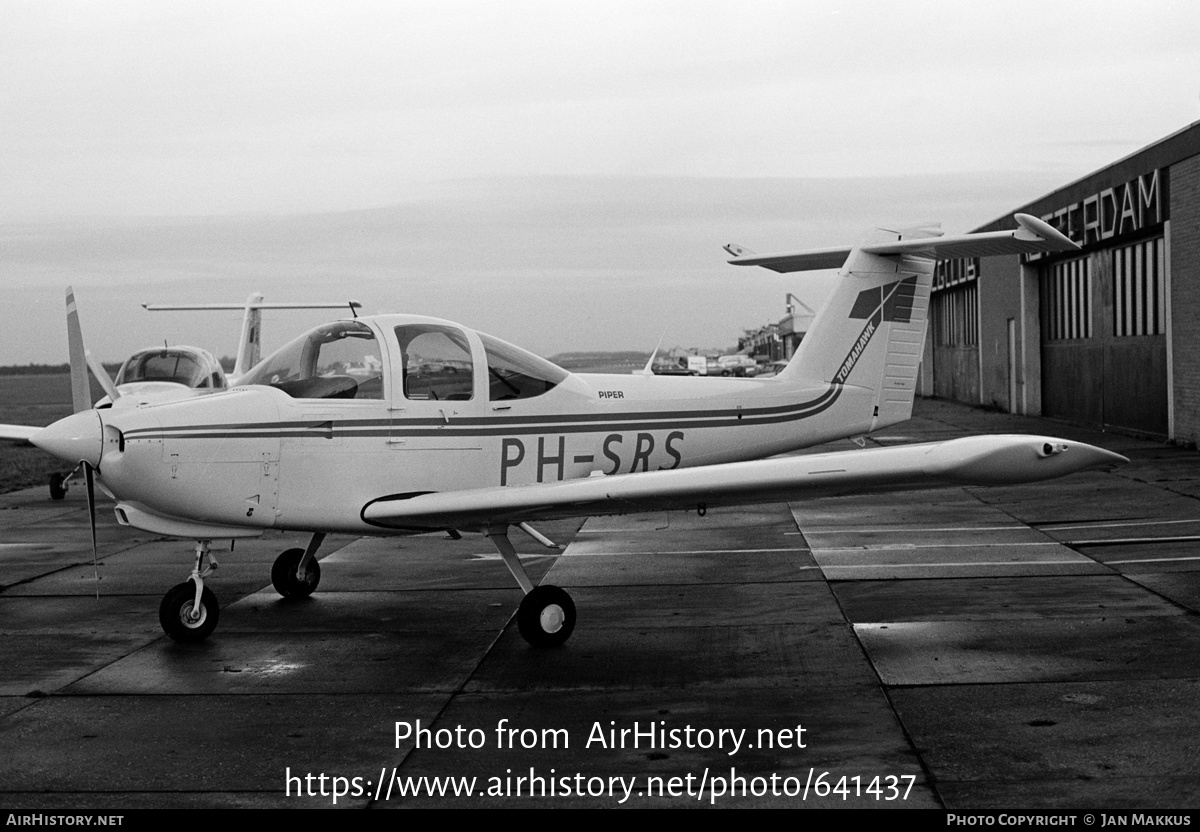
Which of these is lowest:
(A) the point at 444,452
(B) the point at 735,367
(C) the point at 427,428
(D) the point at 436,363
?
(B) the point at 735,367

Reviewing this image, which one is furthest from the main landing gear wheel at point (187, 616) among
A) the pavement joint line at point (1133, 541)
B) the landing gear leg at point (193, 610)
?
the pavement joint line at point (1133, 541)

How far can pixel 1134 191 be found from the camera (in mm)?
21156

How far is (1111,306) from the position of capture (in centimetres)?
2342

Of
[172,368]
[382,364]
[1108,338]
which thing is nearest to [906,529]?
[382,364]

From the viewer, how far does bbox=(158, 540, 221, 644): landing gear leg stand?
7.61 metres

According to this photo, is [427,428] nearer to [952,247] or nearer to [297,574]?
[297,574]

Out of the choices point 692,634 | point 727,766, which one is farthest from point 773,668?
point 727,766

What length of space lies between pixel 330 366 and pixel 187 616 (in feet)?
6.08

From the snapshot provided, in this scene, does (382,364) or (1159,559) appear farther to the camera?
(1159,559)

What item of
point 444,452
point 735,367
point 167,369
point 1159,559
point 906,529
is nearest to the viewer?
point 444,452

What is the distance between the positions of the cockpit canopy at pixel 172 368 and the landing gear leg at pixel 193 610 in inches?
446

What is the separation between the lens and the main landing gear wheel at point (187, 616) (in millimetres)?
7605

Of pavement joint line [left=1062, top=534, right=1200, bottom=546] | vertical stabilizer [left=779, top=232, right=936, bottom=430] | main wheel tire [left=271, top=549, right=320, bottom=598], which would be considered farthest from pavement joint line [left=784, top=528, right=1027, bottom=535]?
main wheel tire [left=271, top=549, right=320, bottom=598]

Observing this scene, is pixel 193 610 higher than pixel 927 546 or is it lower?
higher
